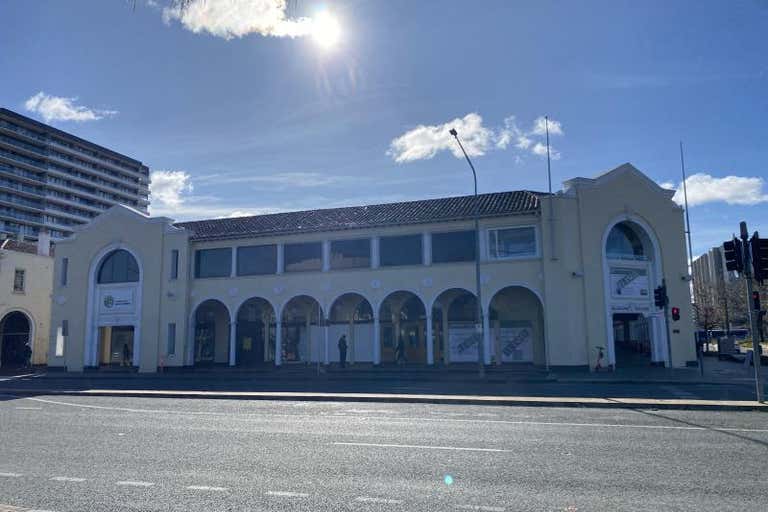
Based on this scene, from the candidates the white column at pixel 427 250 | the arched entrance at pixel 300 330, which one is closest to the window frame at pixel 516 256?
the white column at pixel 427 250

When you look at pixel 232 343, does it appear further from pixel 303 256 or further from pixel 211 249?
pixel 303 256

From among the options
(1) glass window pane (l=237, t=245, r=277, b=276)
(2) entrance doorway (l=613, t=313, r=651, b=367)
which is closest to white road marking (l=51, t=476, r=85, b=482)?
(1) glass window pane (l=237, t=245, r=277, b=276)

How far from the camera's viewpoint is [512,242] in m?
27.6

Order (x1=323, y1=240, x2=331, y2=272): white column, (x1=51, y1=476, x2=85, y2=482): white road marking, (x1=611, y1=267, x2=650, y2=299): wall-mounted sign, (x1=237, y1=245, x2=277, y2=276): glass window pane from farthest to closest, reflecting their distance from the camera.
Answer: (x1=237, y1=245, x2=277, y2=276): glass window pane
(x1=323, y1=240, x2=331, y2=272): white column
(x1=611, y1=267, x2=650, y2=299): wall-mounted sign
(x1=51, y1=476, x2=85, y2=482): white road marking

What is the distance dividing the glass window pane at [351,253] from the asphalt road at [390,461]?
16.8 metres

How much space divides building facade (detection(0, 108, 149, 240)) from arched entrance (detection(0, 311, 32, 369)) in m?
47.6

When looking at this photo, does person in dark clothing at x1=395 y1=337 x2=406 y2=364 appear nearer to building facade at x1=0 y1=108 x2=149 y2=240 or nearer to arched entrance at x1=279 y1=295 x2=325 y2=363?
arched entrance at x1=279 y1=295 x2=325 y2=363

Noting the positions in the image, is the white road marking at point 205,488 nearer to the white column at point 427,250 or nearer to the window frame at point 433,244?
the window frame at point 433,244

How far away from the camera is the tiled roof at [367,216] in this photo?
Answer: 28.2m

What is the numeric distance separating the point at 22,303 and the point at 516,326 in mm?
30395

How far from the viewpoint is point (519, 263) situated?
1070 inches

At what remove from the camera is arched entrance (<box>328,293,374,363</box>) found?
102 feet

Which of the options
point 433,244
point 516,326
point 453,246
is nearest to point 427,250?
point 433,244

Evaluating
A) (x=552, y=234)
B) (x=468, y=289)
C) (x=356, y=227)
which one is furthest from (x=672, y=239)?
(x=356, y=227)
